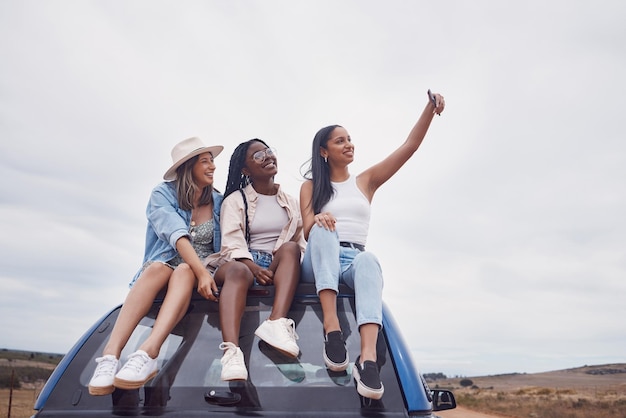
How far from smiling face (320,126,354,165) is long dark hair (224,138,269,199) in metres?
0.53

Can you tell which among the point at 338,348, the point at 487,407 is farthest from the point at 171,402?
the point at 487,407

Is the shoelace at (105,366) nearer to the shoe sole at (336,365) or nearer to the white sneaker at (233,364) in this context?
the white sneaker at (233,364)

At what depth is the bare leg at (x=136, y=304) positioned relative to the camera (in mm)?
2984

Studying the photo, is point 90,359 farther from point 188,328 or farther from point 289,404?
point 289,404

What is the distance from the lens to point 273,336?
9.15ft

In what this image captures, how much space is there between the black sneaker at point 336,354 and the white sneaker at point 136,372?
0.78 meters

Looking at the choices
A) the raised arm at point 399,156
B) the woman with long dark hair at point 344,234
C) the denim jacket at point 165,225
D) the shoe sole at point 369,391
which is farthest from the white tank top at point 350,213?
the shoe sole at point 369,391

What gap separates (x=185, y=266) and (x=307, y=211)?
105cm

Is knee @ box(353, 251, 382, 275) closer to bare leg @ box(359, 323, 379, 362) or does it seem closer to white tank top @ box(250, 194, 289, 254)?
bare leg @ box(359, 323, 379, 362)

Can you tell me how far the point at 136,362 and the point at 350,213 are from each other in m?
1.82

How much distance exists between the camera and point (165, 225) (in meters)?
3.83

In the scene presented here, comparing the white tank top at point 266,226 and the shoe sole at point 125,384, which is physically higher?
the white tank top at point 266,226

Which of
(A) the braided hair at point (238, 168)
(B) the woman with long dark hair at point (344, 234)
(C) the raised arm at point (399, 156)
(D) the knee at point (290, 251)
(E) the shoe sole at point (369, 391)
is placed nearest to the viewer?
(E) the shoe sole at point (369, 391)

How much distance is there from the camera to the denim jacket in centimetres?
379
